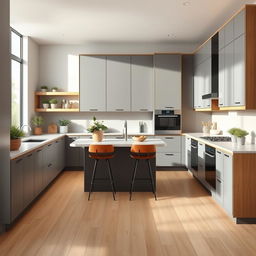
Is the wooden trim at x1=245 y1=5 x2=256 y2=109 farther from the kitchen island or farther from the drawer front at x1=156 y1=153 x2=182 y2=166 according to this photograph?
the drawer front at x1=156 y1=153 x2=182 y2=166

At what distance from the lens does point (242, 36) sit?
14.2ft

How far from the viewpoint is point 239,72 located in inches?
176

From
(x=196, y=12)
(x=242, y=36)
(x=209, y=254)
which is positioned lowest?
(x=209, y=254)

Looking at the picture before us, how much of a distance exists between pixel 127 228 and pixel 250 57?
266 cm

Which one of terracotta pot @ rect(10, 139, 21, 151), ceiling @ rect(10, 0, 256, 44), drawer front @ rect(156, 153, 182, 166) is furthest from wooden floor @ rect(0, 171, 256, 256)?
ceiling @ rect(10, 0, 256, 44)

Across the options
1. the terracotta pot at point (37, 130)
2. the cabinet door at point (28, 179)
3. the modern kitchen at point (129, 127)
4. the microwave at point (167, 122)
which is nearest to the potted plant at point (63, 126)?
the modern kitchen at point (129, 127)

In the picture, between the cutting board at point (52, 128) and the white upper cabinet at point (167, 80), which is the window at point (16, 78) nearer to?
the cutting board at point (52, 128)

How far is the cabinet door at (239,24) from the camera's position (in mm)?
4305

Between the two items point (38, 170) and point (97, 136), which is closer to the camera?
point (38, 170)

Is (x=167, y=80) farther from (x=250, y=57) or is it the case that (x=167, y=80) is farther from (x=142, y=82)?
(x=250, y=57)

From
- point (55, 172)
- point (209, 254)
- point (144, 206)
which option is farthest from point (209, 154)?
point (55, 172)

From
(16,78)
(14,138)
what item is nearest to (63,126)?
(16,78)

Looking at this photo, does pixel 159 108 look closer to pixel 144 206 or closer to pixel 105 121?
pixel 105 121

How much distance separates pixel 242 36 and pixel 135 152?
2211 mm
